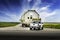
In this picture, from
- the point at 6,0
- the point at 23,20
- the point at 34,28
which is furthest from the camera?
the point at 23,20

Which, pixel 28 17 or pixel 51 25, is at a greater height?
pixel 28 17

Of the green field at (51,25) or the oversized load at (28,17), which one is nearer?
the green field at (51,25)

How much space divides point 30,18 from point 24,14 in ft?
3.86

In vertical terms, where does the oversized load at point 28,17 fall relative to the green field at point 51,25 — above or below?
above

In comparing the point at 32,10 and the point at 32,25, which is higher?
the point at 32,10

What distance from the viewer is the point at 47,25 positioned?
31.8 m

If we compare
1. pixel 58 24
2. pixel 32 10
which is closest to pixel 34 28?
pixel 32 10

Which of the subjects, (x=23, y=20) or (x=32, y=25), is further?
(x=23, y=20)

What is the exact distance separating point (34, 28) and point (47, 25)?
28.1 ft

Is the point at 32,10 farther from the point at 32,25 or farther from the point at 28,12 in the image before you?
the point at 32,25

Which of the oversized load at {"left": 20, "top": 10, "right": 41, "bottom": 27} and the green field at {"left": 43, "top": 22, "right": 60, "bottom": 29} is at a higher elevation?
the oversized load at {"left": 20, "top": 10, "right": 41, "bottom": 27}

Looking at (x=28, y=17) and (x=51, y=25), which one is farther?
(x=28, y=17)

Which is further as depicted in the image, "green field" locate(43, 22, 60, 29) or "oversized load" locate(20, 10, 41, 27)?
"oversized load" locate(20, 10, 41, 27)

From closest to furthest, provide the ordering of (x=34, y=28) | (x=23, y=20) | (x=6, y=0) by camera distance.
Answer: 1. (x=34, y=28)
2. (x=6, y=0)
3. (x=23, y=20)
